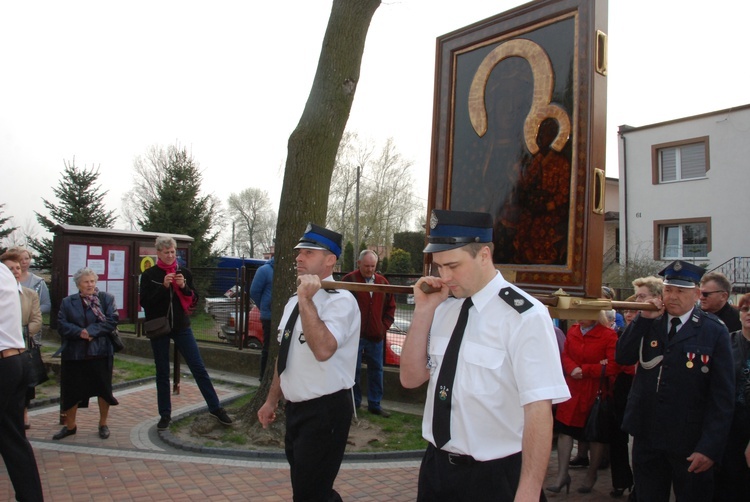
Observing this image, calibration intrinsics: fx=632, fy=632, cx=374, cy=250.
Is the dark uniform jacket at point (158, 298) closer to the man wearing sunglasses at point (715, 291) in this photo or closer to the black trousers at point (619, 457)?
the black trousers at point (619, 457)

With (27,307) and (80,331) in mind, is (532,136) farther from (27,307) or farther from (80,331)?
(27,307)

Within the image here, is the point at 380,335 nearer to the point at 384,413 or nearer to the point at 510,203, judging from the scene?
the point at 384,413

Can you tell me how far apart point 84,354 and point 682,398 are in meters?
6.07

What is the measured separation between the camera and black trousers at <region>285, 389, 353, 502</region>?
3.62 metres

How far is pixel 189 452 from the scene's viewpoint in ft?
21.7

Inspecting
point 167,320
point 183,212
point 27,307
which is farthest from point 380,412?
point 183,212

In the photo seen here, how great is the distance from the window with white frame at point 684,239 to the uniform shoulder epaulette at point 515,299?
27148 millimetres

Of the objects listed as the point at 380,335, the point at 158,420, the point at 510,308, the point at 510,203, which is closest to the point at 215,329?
the point at 158,420

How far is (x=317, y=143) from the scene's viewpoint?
285 inches

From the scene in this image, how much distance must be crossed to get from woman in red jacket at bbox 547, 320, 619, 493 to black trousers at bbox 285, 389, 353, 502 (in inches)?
106

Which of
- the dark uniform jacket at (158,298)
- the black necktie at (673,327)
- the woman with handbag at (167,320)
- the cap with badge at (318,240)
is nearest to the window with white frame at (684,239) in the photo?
the woman with handbag at (167,320)

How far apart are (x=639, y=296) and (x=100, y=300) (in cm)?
594

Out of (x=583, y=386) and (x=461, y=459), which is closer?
(x=461, y=459)

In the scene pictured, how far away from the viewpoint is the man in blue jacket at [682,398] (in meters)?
3.81
